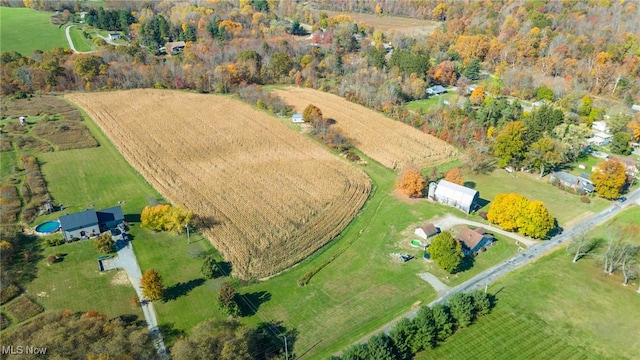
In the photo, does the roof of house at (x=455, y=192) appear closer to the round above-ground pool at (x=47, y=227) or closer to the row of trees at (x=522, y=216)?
the row of trees at (x=522, y=216)

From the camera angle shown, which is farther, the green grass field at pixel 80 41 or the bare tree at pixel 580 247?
the green grass field at pixel 80 41

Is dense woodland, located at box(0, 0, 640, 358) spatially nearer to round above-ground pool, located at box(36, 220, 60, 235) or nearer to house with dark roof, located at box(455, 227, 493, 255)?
round above-ground pool, located at box(36, 220, 60, 235)

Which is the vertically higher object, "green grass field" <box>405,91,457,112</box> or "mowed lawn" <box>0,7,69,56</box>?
"mowed lawn" <box>0,7,69,56</box>

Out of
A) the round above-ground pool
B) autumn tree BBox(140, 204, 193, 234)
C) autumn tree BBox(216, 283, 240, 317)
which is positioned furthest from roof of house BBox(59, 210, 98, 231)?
autumn tree BBox(216, 283, 240, 317)

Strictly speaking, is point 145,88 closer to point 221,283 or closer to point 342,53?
point 342,53

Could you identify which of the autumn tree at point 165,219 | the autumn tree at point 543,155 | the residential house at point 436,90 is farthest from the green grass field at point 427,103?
the autumn tree at point 165,219

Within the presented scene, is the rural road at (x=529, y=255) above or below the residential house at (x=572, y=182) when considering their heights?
below
